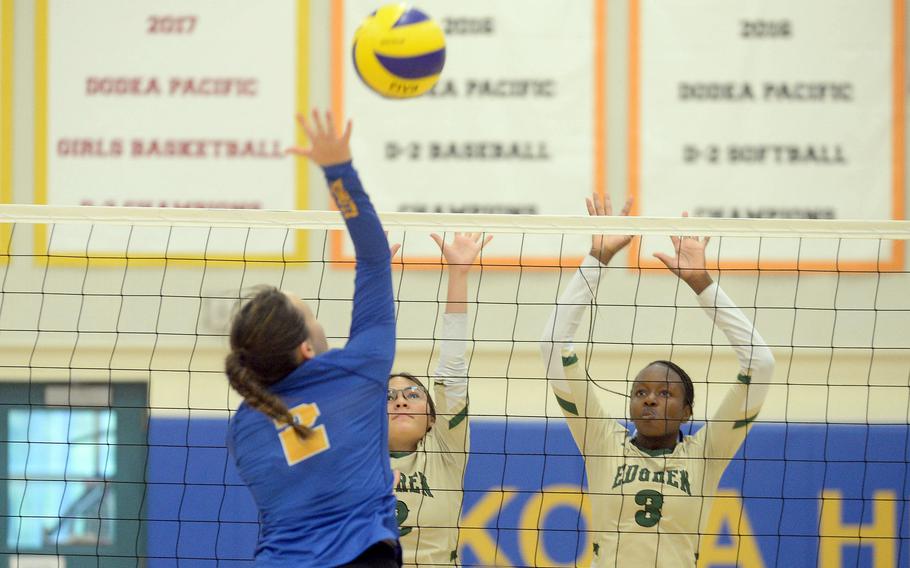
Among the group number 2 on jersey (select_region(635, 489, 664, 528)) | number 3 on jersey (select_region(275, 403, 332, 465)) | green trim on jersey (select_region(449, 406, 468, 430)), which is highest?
number 3 on jersey (select_region(275, 403, 332, 465))

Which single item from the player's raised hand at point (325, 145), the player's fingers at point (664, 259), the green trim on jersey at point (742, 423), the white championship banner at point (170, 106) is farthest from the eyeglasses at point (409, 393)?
the white championship banner at point (170, 106)

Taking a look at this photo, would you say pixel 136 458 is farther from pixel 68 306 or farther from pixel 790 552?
pixel 790 552

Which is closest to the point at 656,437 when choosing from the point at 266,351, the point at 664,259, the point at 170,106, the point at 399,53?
the point at 664,259

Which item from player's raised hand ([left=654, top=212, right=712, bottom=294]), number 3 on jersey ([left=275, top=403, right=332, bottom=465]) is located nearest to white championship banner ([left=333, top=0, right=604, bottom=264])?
player's raised hand ([left=654, top=212, right=712, bottom=294])

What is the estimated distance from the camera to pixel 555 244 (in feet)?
22.0

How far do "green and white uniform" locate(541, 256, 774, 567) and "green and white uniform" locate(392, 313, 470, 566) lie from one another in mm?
362

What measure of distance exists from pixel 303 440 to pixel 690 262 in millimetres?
1998

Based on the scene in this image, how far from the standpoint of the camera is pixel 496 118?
6.80 m

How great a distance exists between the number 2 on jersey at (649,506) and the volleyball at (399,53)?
1.53 meters

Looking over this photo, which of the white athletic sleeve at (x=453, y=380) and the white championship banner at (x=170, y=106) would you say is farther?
the white championship banner at (x=170, y=106)

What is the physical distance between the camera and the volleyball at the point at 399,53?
347cm

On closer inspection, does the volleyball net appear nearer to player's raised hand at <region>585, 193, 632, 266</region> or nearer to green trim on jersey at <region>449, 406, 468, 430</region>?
player's raised hand at <region>585, 193, 632, 266</region>

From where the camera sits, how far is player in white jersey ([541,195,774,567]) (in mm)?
3711

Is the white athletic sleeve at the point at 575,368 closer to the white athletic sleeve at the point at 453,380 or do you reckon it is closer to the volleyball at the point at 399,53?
the white athletic sleeve at the point at 453,380
